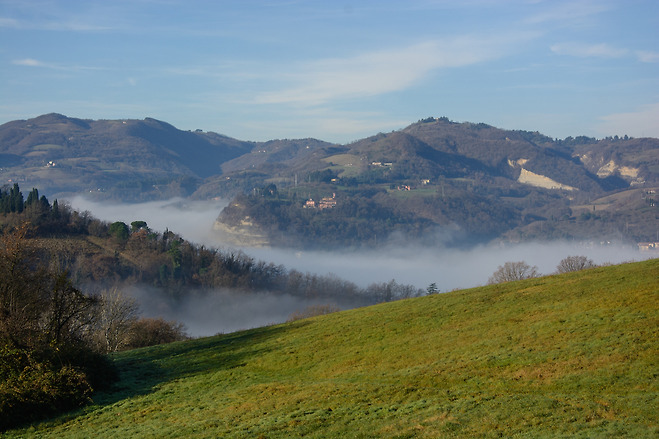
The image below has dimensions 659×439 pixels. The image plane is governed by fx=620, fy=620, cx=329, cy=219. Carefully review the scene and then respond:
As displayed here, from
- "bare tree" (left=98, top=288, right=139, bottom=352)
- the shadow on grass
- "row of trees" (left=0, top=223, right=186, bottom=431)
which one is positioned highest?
"row of trees" (left=0, top=223, right=186, bottom=431)

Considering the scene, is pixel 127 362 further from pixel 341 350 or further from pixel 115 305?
pixel 115 305

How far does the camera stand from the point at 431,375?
27.5 m

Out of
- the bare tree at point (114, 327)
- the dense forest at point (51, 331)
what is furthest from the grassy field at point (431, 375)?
the bare tree at point (114, 327)

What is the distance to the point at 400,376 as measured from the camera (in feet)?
93.1

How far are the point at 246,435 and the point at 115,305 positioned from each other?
43089 millimetres

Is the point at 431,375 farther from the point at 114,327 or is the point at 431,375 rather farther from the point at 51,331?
the point at 114,327

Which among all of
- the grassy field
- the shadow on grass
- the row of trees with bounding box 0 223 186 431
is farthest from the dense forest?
the grassy field

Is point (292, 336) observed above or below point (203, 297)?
above

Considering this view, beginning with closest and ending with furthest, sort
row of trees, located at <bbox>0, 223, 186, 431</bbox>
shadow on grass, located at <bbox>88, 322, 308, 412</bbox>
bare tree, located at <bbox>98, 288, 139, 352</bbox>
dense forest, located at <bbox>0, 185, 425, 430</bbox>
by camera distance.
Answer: row of trees, located at <bbox>0, 223, 186, 431</bbox>
dense forest, located at <bbox>0, 185, 425, 430</bbox>
shadow on grass, located at <bbox>88, 322, 308, 412</bbox>
bare tree, located at <bbox>98, 288, 139, 352</bbox>

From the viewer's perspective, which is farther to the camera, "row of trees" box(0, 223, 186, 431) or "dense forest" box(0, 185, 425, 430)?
"dense forest" box(0, 185, 425, 430)

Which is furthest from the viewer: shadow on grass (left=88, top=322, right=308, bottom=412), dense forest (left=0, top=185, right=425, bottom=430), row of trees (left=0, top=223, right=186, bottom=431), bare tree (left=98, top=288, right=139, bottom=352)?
bare tree (left=98, top=288, right=139, bottom=352)

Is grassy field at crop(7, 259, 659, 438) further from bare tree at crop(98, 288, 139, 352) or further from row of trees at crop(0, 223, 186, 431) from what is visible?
bare tree at crop(98, 288, 139, 352)

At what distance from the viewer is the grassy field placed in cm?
2098

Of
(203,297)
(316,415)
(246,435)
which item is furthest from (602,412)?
(203,297)
